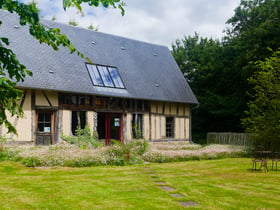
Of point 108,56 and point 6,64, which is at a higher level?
point 108,56

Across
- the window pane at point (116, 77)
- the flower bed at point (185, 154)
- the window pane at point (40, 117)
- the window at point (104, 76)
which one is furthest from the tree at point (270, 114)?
the window pane at point (40, 117)

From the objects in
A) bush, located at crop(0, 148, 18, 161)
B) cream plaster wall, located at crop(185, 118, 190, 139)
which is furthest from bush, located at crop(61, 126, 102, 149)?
cream plaster wall, located at crop(185, 118, 190, 139)

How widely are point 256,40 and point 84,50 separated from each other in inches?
440

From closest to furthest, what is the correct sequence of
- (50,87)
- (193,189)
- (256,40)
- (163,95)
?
1. (193,189)
2. (50,87)
3. (163,95)
4. (256,40)

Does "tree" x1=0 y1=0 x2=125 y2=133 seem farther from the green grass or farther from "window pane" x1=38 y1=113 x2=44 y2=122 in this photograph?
"window pane" x1=38 y1=113 x2=44 y2=122

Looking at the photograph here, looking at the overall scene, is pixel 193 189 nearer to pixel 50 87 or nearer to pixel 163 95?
pixel 50 87

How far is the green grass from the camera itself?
206 inches

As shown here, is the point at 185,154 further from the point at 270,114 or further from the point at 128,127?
the point at 128,127

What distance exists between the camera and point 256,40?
20609 millimetres

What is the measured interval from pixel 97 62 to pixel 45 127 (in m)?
4.58

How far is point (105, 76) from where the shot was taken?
53.8 ft

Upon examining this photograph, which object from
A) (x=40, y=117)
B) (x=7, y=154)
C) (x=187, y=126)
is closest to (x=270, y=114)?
(x=187, y=126)

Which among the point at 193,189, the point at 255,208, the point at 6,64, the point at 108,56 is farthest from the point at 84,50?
the point at 6,64

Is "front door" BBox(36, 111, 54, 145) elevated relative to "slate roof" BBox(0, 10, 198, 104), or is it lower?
lower
